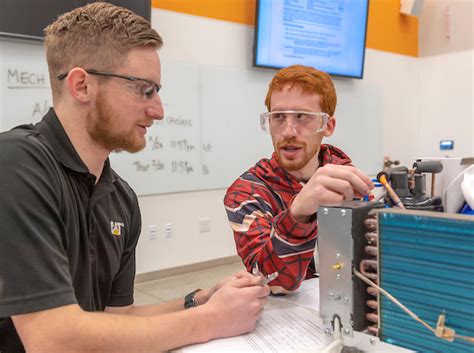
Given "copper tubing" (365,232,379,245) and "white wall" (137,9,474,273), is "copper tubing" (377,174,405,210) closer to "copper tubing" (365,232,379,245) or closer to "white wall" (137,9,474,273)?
"copper tubing" (365,232,379,245)

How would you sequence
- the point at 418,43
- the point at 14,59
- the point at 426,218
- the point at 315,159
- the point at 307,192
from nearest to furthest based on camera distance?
the point at 426,218
the point at 307,192
the point at 315,159
the point at 14,59
the point at 418,43

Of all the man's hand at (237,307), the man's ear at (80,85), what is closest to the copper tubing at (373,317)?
the man's hand at (237,307)

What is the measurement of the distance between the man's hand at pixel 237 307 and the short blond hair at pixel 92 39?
635 millimetres

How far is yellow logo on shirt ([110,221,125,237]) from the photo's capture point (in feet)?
3.96

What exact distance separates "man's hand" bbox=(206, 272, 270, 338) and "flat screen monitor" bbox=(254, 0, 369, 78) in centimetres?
289

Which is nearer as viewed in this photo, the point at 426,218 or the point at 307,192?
the point at 426,218

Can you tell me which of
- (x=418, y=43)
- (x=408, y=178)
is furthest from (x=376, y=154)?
(x=408, y=178)

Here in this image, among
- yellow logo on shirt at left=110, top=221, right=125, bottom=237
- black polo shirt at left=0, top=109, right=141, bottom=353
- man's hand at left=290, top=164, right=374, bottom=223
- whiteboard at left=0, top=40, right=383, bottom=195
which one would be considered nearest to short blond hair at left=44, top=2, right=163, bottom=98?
black polo shirt at left=0, top=109, right=141, bottom=353

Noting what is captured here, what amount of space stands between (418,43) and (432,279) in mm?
5076

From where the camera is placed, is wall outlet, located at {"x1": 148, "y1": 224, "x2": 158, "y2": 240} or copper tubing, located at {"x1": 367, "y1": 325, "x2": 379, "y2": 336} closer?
copper tubing, located at {"x1": 367, "y1": 325, "x2": 379, "y2": 336}

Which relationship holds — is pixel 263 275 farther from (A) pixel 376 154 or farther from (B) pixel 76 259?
(A) pixel 376 154

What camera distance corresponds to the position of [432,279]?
661mm

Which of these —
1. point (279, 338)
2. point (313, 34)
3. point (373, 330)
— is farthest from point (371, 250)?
point (313, 34)

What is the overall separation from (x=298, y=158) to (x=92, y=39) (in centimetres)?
70
